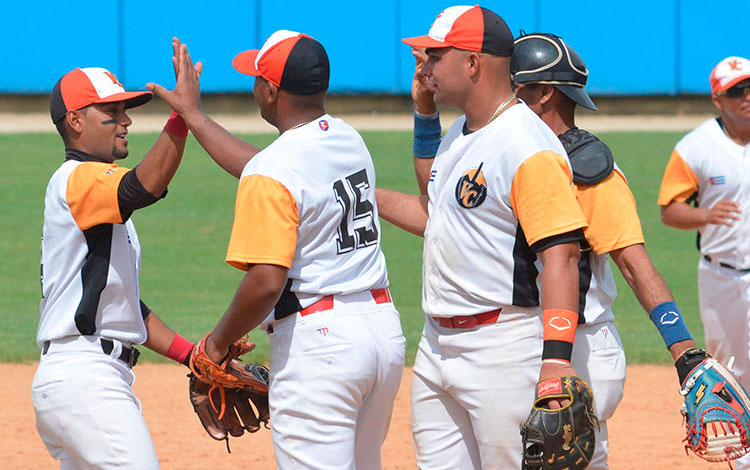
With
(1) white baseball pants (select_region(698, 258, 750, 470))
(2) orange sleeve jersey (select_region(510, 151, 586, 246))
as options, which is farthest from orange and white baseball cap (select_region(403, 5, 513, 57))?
(1) white baseball pants (select_region(698, 258, 750, 470))

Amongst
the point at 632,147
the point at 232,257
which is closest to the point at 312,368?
the point at 232,257

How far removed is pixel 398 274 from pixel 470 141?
920cm

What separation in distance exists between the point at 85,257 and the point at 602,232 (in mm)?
Answer: 1982

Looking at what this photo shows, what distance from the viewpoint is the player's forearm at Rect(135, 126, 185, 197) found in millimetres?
4051

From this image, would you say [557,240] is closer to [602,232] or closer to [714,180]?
[602,232]

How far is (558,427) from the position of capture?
333 cm

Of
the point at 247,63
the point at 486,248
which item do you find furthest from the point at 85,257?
the point at 486,248

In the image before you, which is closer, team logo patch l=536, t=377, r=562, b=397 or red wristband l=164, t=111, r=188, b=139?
team logo patch l=536, t=377, r=562, b=397

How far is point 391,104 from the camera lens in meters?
23.4

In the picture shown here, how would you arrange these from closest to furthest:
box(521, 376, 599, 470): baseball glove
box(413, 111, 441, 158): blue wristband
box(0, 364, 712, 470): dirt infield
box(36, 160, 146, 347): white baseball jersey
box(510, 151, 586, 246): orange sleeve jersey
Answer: box(521, 376, 599, 470): baseball glove, box(510, 151, 586, 246): orange sleeve jersey, box(36, 160, 146, 347): white baseball jersey, box(413, 111, 441, 158): blue wristband, box(0, 364, 712, 470): dirt infield

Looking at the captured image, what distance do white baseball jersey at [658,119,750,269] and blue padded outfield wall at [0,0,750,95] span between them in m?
16.0

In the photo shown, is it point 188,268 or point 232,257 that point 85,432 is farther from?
point 188,268

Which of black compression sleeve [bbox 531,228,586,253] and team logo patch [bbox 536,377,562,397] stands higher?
black compression sleeve [bbox 531,228,586,253]

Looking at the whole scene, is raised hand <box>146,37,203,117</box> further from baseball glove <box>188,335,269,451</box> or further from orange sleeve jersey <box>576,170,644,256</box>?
orange sleeve jersey <box>576,170,644,256</box>
